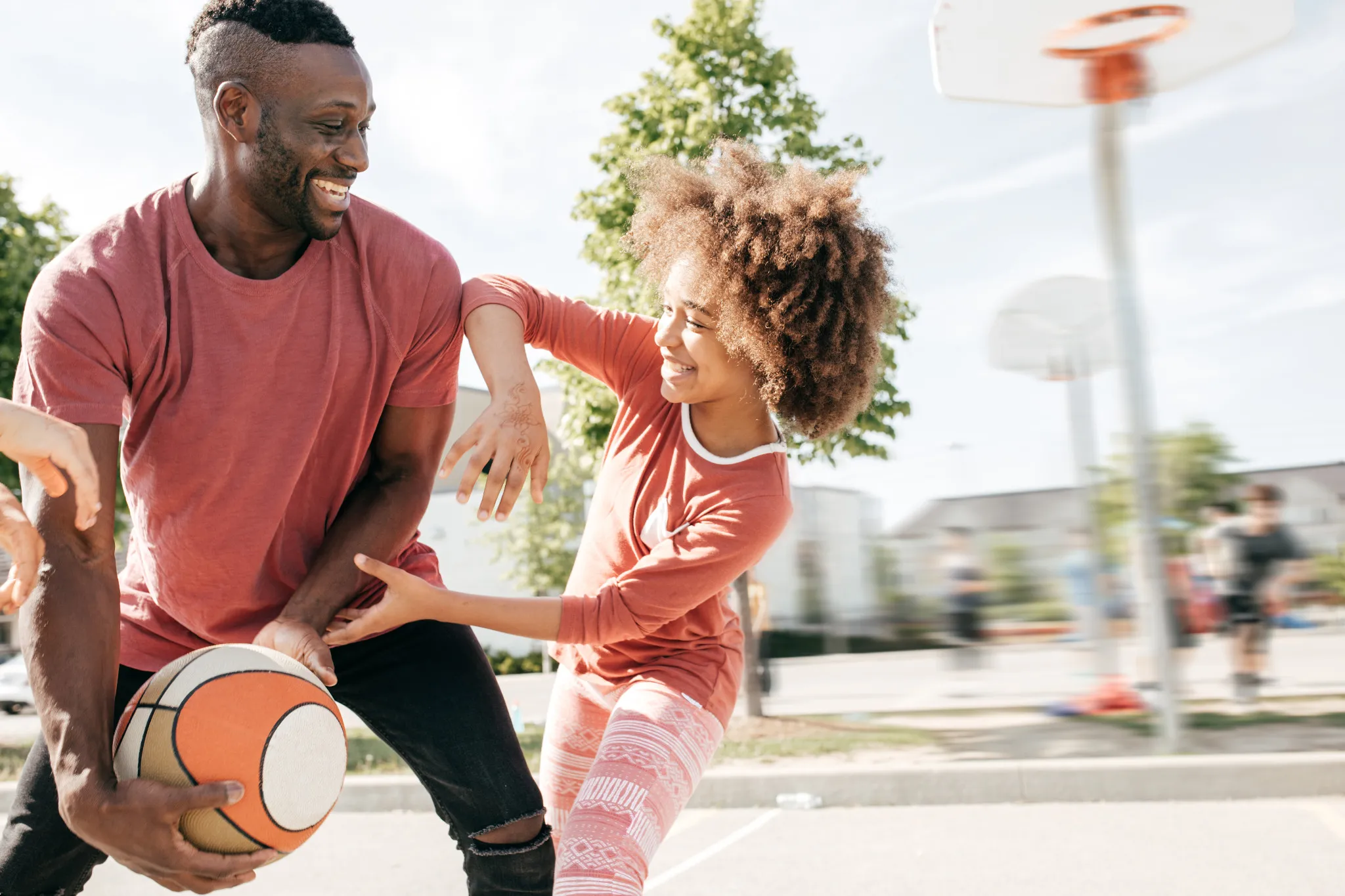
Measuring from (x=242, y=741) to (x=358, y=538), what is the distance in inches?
20.6

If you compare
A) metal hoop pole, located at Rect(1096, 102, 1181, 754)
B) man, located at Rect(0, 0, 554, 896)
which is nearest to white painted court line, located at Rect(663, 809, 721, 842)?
metal hoop pole, located at Rect(1096, 102, 1181, 754)

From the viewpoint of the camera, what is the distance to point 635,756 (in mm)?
2646

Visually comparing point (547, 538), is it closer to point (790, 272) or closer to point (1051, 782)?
point (1051, 782)

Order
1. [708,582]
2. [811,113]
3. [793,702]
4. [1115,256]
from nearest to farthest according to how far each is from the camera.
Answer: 1. [708,582]
2. [1115,256]
3. [811,113]
4. [793,702]

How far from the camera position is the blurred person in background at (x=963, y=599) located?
45.2 feet

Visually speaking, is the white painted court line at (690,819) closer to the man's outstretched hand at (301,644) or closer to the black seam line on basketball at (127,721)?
the man's outstretched hand at (301,644)

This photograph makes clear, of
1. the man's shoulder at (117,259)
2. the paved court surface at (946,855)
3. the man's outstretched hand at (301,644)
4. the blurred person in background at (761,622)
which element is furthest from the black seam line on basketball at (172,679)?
the blurred person in background at (761,622)

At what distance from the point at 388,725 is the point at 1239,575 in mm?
7607

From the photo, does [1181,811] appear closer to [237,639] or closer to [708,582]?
[708,582]

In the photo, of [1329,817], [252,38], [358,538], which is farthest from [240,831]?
[1329,817]

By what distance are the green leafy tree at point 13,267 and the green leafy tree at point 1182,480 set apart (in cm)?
1054

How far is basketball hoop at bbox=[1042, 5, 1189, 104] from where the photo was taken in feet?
20.4

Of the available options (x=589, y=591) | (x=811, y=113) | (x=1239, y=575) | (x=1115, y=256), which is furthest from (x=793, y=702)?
(x=589, y=591)

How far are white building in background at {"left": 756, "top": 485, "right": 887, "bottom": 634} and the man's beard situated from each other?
1810 centimetres
